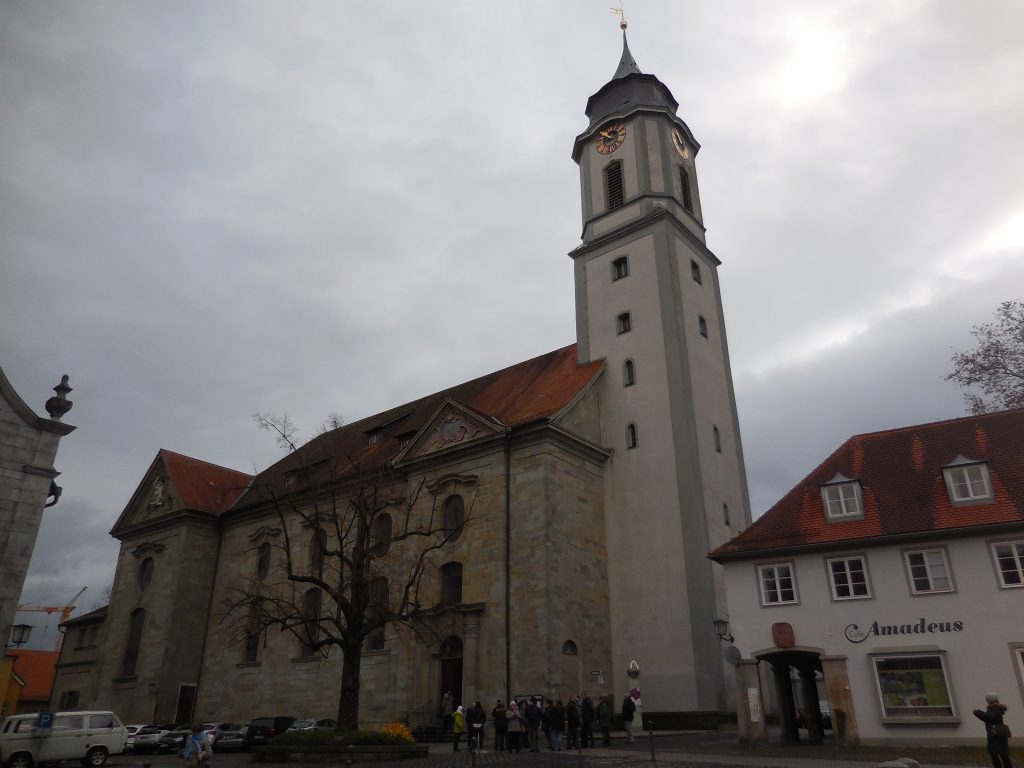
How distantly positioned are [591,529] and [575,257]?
14.3 m

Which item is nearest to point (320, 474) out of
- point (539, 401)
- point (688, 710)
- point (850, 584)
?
point (539, 401)

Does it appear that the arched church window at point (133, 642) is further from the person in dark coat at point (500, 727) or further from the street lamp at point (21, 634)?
the person in dark coat at point (500, 727)

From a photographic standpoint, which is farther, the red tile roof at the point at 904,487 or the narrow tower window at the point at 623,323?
the narrow tower window at the point at 623,323

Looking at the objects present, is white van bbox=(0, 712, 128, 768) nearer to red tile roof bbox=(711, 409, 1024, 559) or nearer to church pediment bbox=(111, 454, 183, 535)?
red tile roof bbox=(711, 409, 1024, 559)

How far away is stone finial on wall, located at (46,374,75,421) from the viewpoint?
20047 mm

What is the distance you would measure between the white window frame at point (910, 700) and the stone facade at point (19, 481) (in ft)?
69.7

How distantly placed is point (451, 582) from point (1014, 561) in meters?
18.9

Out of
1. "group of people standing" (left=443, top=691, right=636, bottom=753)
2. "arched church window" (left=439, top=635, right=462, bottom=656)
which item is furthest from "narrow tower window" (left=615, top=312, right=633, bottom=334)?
"group of people standing" (left=443, top=691, right=636, bottom=753)

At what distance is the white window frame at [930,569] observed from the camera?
20.1 m

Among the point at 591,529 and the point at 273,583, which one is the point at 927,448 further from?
the point at 273,583

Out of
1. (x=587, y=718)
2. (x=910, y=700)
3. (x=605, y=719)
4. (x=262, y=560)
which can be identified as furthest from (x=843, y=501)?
(x=262, y=560)

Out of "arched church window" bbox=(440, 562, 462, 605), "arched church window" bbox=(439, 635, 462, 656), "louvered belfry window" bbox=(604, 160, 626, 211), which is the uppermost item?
"louvered belfry window" bbox=(604, 160, 626, 211)

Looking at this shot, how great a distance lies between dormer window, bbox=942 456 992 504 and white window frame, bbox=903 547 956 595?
1482 mm

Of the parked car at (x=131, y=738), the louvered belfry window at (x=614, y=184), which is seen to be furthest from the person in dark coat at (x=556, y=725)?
the louvered belfry window at (x=614, y=184)
